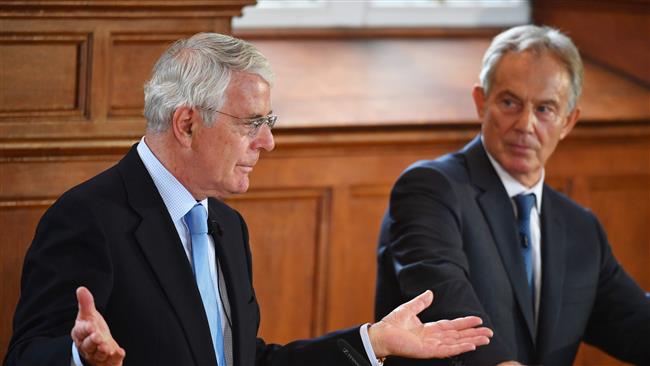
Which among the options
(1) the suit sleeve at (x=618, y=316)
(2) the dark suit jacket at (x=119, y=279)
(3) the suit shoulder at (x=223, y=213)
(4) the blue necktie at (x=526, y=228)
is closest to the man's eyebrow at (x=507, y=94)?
(4) the blue necktie at (x=526, y=228)

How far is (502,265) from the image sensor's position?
150 inches

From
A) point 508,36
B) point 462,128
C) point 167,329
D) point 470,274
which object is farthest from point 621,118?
point 167,329

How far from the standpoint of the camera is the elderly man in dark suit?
3752 millimetres

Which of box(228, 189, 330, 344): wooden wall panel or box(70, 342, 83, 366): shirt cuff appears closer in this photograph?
box(70, 342, 83, 366): shirt cuff

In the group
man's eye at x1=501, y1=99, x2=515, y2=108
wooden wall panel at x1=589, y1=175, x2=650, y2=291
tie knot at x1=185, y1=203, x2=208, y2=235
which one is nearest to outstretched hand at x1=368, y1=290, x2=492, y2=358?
tie knot at x1=185, y1=203, x2=208, y2=235

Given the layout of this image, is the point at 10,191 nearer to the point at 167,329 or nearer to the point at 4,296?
the point at 4,296

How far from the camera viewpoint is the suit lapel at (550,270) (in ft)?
12.5

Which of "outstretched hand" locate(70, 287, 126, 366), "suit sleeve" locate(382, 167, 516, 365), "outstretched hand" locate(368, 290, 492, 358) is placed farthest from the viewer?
"suit sleeve" locate(382, 167, 516, 365)

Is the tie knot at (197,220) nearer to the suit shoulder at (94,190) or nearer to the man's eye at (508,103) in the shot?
the suit shoulder at (94,190)

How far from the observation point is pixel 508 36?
400 cm

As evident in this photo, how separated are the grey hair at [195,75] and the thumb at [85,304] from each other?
571mm

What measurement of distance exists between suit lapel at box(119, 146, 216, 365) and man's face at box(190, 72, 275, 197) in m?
0.12

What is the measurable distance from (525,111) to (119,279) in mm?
1667

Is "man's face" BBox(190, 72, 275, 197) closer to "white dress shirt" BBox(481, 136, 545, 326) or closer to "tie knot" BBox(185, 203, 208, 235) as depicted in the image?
"tie knot" BBox(185, 203, 208, 235)
